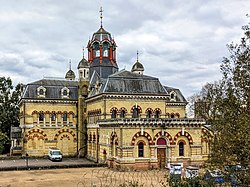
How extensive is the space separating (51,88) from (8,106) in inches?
548

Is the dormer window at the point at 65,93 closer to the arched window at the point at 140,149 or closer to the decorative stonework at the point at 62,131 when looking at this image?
the decorative stonework at the point at 62,131

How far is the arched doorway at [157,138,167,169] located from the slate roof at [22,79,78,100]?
20140 mm

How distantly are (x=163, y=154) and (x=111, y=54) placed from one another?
21.7m

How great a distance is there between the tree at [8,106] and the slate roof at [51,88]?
12.1m

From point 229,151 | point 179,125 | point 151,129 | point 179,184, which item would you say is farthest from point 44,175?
point 229,151

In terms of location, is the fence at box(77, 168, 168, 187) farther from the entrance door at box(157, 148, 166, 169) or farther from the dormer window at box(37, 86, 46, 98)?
the dormer window at box(37, 86, 46, 98)

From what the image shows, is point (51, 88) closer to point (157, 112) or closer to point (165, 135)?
point (157, 112)

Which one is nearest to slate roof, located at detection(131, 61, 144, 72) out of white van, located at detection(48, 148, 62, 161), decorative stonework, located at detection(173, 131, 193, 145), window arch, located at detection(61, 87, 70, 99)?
window arch, located at detection(61, 87, 70, 99)

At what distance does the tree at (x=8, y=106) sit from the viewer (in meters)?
63.4

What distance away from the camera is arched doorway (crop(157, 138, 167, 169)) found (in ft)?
131

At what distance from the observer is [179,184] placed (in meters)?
22.0

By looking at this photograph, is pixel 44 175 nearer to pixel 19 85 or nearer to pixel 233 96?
pixel 233 96

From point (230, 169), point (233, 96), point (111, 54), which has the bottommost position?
point (230, 169)

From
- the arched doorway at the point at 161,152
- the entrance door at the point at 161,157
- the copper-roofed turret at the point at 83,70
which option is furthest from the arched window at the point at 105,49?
the entrance door at the point at 161,157
